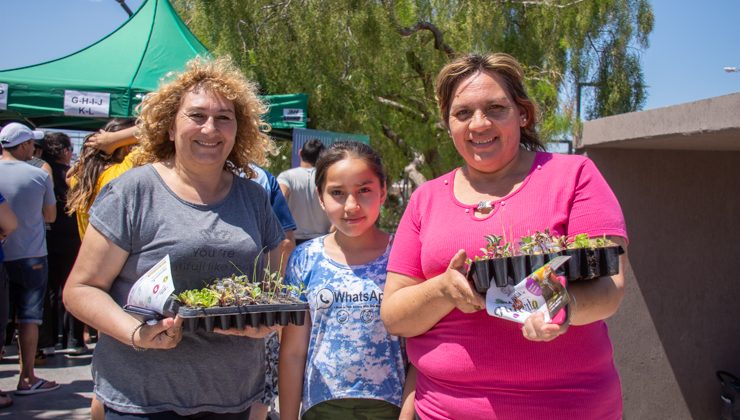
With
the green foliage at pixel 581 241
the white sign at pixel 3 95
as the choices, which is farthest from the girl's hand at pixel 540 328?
the white sign at pixel 3 95

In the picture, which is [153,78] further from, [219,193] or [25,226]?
[219,193]

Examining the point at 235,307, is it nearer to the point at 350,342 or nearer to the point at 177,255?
the point at 177,255

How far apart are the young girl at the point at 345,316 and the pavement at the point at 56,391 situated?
3362 mm

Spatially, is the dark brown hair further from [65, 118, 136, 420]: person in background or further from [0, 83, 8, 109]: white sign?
[65, 118, 136, 420]: person in background

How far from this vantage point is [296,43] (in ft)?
36.4

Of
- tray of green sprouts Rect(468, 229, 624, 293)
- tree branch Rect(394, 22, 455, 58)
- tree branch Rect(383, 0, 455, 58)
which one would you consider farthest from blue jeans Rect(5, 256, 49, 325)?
tree branch Rect(394, 22, 455, 58)

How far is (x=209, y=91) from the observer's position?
2365 mm

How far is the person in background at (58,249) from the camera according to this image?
6.77m

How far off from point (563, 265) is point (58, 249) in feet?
21.1

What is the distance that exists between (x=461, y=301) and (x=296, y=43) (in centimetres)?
985

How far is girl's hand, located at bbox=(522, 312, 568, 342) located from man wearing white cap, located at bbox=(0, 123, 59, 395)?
4.92 metres

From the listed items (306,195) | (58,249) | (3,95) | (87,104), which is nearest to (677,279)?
(306,195)

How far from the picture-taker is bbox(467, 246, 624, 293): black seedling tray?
1.75 m

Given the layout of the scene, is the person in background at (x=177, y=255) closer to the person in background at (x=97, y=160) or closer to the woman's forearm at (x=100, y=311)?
the woman's forearm at (x=100, y=311)
